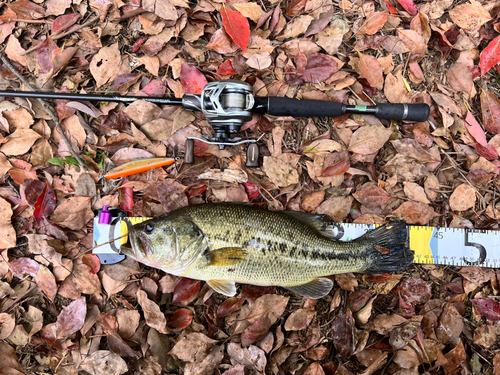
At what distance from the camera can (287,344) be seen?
3240 millimetres

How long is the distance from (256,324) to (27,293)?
A: 96.9 inches

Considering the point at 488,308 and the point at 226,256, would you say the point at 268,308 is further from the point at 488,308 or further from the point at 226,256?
the point at 488,308

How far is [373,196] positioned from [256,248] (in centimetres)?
145

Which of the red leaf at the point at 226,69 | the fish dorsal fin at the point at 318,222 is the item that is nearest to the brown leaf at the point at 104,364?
the fish dorsal fin at the point at 318,222

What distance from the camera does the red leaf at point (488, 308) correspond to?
334 cm

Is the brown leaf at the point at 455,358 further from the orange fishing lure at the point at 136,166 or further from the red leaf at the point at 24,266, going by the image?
the red leaf at the point at 24,266

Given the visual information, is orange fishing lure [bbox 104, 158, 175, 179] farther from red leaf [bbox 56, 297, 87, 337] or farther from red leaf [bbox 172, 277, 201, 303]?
red leaf [bbox 56, 297, 87, 337]

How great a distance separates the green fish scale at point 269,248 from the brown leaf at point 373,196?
54 centimetres

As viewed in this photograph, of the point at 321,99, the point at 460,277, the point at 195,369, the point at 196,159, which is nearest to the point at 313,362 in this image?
the point at 195,369

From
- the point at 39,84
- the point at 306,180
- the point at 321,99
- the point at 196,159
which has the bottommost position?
the point at 306,180

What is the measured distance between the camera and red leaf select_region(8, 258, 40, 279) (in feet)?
10.6

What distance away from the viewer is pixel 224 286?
306 cm

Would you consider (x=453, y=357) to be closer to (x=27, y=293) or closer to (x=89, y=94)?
(x=27, y=293)

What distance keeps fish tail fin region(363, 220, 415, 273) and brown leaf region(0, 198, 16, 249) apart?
370 cm
